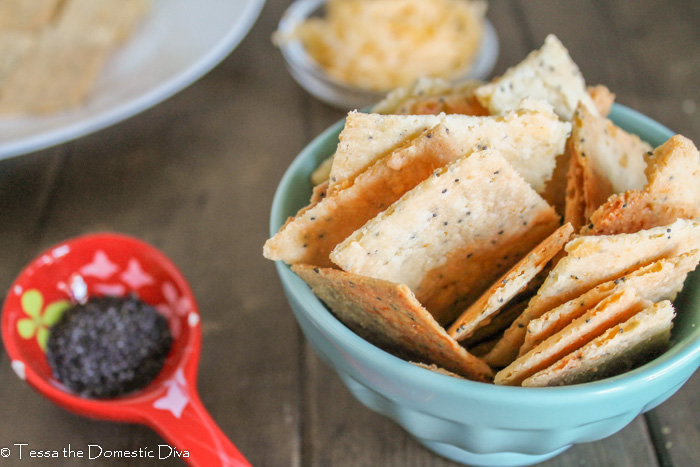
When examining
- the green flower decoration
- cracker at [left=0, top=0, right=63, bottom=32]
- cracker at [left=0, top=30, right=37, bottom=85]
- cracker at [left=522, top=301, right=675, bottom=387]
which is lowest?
the green flower decoration

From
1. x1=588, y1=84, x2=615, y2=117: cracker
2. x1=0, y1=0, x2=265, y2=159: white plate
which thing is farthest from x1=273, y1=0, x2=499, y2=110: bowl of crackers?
x1=588, y1=84, x2=615, y2=117: cracker

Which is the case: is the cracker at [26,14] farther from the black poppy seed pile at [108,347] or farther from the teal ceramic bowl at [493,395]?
the teal ceramic bowl at [493,395]

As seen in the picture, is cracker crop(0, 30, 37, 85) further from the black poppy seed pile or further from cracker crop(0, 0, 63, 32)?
the black poppy seed pile

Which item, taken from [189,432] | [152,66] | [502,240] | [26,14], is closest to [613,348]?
[502,240]

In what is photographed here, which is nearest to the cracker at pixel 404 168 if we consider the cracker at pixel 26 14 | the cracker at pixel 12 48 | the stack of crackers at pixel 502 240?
the stack of crackers at pixel 502 240

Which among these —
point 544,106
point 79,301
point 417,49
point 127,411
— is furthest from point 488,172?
point 417,49

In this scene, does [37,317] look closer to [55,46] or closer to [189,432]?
[189,432]
